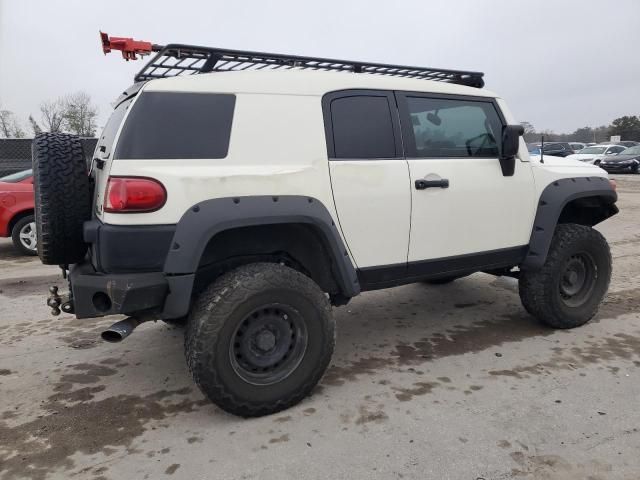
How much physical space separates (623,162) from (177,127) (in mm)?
28650

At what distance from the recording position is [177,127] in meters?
2.65

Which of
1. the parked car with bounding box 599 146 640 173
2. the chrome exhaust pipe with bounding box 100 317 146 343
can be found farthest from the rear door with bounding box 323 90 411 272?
the parked car with bounding box 599 146 640 173

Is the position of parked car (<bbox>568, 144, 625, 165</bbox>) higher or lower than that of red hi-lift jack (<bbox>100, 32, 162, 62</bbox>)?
lower

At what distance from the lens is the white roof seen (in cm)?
272

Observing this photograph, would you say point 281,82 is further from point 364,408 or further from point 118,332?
point 364,408

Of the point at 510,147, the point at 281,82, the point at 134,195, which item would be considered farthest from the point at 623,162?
the point at 134,195

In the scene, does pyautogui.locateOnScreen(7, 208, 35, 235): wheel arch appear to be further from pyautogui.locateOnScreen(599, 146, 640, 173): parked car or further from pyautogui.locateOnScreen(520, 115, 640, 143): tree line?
pyautogui.locateOnScreen(520, 115, 640, 143): tree line

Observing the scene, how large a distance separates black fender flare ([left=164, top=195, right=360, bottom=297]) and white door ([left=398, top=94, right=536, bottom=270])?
68 centimetres

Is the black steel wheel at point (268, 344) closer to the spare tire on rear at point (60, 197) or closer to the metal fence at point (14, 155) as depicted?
the spare tire on rear at point (60, 197)

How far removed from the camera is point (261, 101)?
2865mm

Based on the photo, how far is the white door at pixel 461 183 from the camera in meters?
3.37

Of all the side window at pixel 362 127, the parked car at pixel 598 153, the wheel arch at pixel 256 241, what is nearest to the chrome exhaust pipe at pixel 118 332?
the wheel arch at pixel 256 241

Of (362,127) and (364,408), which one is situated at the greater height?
(362,127)

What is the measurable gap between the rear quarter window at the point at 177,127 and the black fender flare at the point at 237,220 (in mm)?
314
